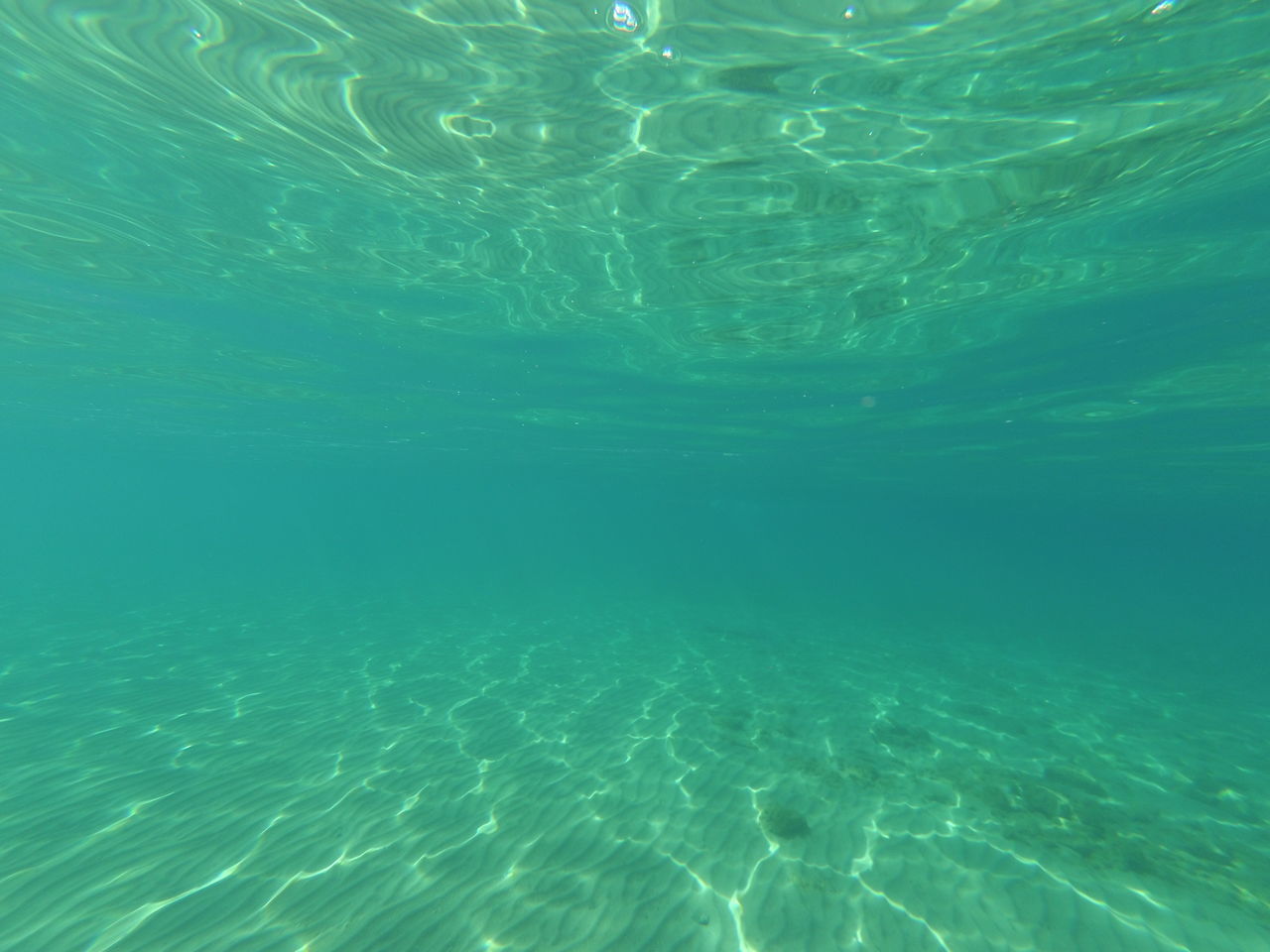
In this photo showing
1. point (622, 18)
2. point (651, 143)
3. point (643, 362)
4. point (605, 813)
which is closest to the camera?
point (622, 18)

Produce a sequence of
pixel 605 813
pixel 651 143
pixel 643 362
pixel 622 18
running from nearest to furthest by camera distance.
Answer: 1. pixel 622 18
2. pixel 605 813
3. pixel 651 143
4. pixel 643 362

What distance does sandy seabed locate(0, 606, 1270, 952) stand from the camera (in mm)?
5508

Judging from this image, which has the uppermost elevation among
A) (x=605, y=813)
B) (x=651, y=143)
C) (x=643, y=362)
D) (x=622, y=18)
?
(x=622, y=18)

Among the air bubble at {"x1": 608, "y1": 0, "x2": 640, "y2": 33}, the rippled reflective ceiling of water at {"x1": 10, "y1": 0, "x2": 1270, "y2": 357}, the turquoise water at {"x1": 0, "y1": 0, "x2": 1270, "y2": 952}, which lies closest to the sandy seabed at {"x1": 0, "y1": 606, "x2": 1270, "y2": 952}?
the turquoise water at {"x1": 0, "y1": 0, "x2": 1270, "y2": 952}

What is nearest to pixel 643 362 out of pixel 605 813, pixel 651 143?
pixel 651 143

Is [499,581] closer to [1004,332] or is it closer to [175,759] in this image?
[175,759]

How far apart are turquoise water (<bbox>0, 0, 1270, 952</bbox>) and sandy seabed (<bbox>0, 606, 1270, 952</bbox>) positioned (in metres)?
0.06

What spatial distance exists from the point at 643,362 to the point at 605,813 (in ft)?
41.6

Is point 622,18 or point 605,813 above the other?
point 622,18

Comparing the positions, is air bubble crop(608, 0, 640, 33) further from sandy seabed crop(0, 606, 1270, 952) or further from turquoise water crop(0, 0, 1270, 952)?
sandy seabed crop(0, 606, 1270, 952)

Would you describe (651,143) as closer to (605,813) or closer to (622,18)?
(622,18)

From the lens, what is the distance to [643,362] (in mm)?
17406

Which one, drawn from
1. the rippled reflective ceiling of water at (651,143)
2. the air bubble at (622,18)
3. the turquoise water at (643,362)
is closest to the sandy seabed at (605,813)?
the turquoise water at (643,362)

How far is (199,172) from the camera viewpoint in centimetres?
934
